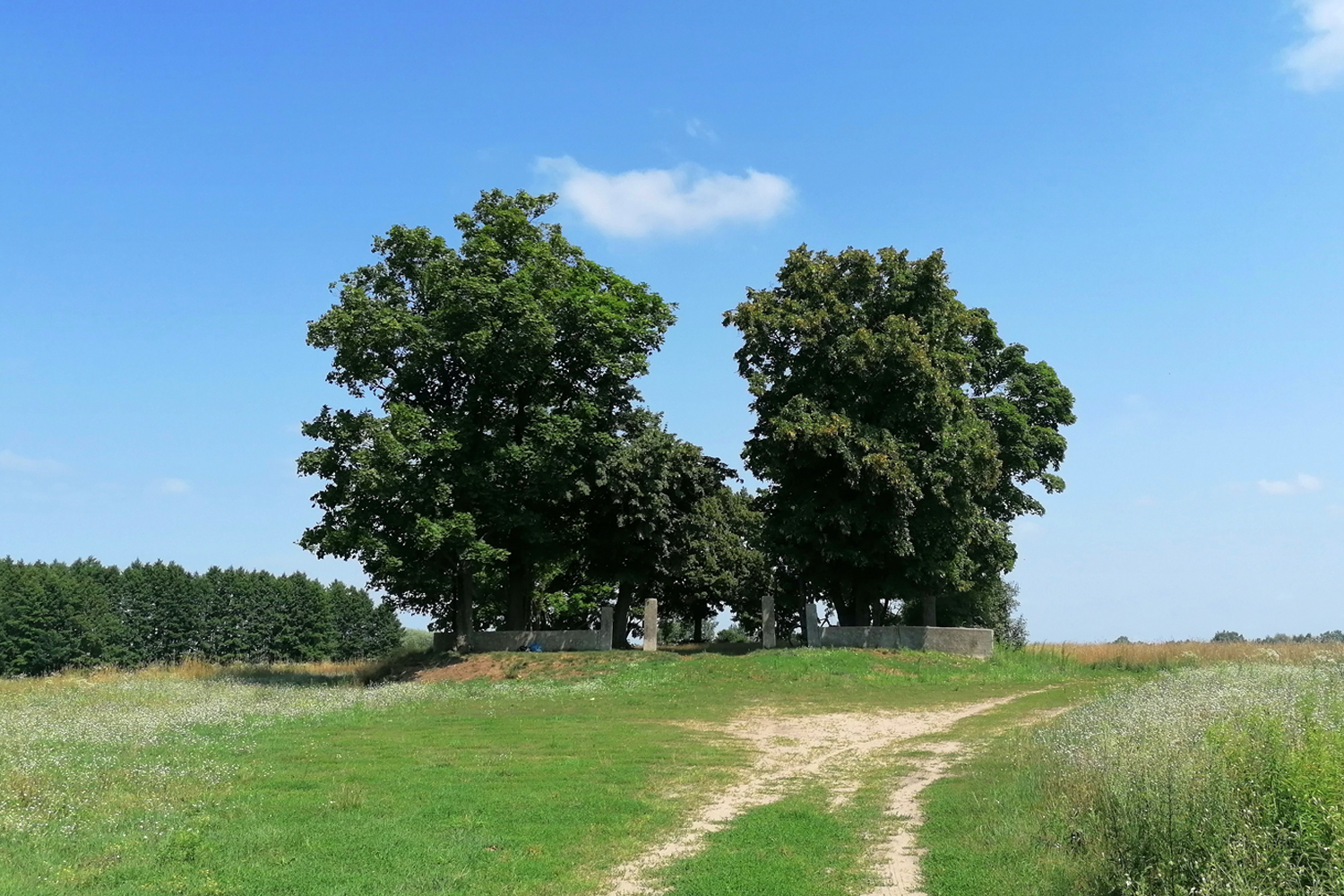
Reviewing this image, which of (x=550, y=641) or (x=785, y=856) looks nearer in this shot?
(x=785, y=856)

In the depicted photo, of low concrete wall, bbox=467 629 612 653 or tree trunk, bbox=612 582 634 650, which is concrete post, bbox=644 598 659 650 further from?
tree trunk, bbox=612 582 634 650

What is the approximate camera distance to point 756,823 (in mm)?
11398

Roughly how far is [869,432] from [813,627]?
808 centimetres

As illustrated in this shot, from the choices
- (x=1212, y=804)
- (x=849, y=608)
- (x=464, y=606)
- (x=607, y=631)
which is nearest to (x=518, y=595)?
(x=464, y=606)

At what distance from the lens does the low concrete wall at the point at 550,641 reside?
40031 mm

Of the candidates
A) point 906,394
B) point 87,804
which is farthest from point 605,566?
point 87,804

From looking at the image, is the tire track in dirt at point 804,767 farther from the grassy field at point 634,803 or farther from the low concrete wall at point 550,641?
the low concrete wall at point 550,641

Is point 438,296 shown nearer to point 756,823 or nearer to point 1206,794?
point 756,823

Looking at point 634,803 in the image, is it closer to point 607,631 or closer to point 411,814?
point 411,814

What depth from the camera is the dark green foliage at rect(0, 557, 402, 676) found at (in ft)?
259

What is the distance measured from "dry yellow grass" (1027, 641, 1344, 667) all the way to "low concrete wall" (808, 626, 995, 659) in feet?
19.3

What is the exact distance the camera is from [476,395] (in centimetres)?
3997

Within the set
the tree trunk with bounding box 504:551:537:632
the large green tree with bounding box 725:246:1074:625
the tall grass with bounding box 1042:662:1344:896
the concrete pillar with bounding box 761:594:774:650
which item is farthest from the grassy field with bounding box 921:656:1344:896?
the tree trunk with bounding box 504:551:537:632

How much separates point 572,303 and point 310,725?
74.4 ft
